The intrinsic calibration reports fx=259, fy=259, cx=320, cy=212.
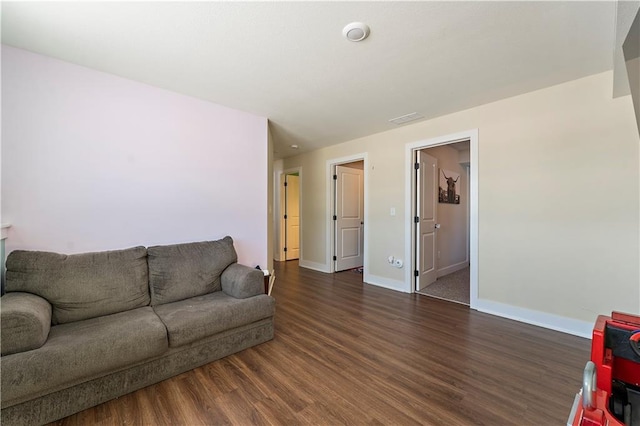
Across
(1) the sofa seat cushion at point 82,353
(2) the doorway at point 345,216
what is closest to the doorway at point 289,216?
(2) the doorway at point 345,216

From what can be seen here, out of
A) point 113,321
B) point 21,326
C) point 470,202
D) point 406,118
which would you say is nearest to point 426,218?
point 470,202

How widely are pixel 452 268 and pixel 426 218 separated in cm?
162

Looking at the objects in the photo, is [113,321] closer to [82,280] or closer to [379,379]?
[82,280]

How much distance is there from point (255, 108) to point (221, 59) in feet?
3.22

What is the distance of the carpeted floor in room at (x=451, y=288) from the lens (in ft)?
11.5

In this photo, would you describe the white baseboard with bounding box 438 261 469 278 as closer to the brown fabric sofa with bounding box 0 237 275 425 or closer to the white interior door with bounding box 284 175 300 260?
the white interior door with bounding box 284 175 300 260

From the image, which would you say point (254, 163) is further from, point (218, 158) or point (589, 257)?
point (589, 257)

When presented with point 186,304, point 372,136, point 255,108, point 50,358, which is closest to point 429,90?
point 372,136

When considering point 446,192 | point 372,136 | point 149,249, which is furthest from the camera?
point 446,192

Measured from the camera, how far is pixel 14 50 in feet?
6.43

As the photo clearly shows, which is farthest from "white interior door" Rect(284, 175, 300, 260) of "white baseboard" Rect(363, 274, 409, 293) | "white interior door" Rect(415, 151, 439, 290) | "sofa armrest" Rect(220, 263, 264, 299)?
"sofa armrest" Rect(220, 263, 264, 299)

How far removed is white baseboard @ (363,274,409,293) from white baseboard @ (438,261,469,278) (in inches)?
43.4

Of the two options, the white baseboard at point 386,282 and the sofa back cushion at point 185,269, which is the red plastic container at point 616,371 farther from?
the white baseboard at point 386,282

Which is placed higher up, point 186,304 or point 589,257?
point 589,257
